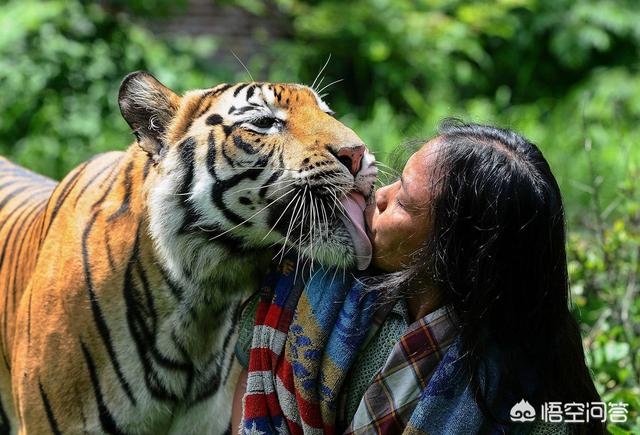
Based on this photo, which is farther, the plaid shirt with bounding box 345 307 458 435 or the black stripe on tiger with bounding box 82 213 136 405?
the black stripe on tiger with bounding box 82 213 136 405

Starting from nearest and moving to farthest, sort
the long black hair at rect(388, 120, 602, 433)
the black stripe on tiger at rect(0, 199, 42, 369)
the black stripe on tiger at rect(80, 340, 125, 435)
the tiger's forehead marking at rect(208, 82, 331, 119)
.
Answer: the long black hair at rect(388, 120, 602, 433) → the tiger's forehead marking at rect(208, 82, 331, 119) → the black stripe on tiger at rect(80, 340, 125, 435) → the black stripe on tiger at rect(0, 199, 42, 369)

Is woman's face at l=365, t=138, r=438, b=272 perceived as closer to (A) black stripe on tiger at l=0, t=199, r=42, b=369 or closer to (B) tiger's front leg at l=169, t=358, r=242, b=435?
(B) tiger's front leg at l=169, t=358, r=242, b=435

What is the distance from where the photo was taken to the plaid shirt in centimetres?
222

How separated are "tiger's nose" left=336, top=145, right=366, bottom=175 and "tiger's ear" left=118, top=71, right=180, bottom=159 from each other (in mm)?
554

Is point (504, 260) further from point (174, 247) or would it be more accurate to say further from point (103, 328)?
point (103, 328)

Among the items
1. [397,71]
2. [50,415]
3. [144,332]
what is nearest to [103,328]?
[144,332]

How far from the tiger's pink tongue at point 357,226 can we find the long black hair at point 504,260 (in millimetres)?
117

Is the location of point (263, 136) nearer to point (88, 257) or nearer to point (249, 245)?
point (249, 245)

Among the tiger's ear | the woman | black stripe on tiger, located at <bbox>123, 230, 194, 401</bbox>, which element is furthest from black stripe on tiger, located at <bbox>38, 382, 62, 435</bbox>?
the woman

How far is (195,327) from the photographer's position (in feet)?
8.55

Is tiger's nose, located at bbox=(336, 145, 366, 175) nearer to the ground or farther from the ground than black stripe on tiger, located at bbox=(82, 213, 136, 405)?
farther from the ground

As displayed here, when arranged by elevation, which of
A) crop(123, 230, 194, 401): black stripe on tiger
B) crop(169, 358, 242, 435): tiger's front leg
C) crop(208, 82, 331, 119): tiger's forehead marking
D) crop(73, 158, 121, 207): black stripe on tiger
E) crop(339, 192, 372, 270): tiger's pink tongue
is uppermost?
crop(208, 82, 331, 119): tiger's forehead marking

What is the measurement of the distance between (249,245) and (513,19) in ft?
21.1

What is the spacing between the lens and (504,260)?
2188mm
